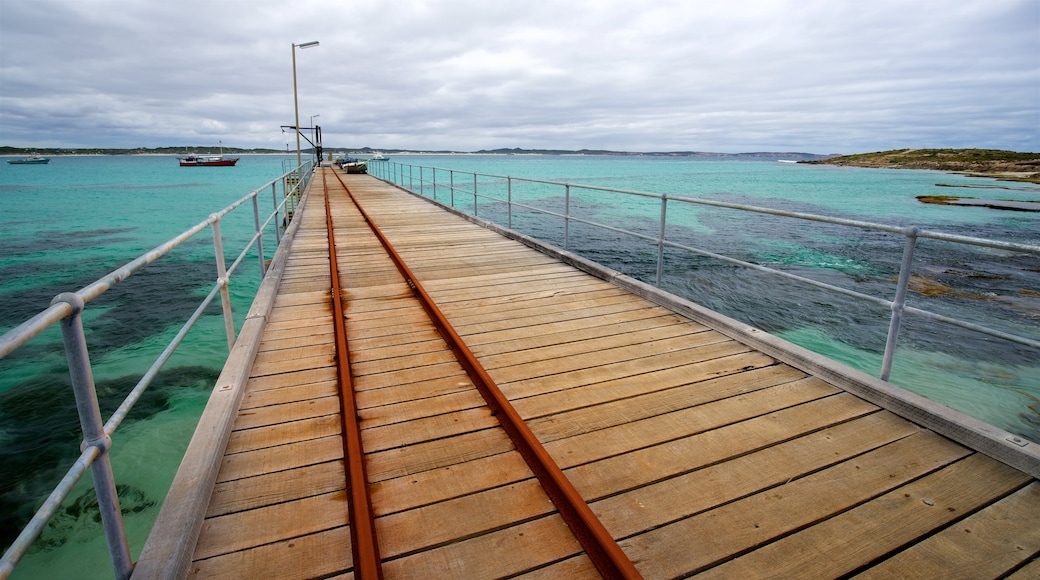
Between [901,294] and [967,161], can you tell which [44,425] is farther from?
[967,161]

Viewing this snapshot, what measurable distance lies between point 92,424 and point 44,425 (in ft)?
19.8

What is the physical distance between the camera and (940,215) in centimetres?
2789

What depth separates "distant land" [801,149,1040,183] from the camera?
6375 cm

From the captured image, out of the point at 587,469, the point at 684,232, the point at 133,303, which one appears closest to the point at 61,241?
the point at 133,303

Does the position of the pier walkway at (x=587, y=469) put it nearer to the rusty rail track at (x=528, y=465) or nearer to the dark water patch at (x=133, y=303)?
the rusty rail track at (x=528, y=465)

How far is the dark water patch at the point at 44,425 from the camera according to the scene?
190 inches

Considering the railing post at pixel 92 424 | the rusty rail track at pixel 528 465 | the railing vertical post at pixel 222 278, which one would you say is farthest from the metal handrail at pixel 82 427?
the railing vertical post at pixel 222 278

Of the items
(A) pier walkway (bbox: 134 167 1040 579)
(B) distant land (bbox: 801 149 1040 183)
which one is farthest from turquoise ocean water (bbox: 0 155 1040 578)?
(B) distant land (bbox: 801 149 1040 183)

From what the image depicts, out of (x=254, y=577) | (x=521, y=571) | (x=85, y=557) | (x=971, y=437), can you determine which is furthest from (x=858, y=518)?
(x=85, y=557)

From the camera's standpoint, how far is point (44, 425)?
6035 millimetres

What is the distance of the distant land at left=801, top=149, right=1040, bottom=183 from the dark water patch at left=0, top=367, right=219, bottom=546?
235 ft

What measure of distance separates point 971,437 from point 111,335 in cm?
1112

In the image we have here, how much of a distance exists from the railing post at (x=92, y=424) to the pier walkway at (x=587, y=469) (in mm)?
170

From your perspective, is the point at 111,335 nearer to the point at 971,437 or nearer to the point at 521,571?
the point at 521,571
